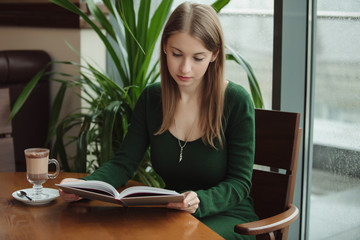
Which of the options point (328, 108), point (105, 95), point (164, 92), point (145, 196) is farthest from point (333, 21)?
point (145, 196)

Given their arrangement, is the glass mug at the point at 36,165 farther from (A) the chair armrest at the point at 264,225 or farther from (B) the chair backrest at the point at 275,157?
(B) the chair backrest at the point at 275,157

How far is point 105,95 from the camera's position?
2371 millimetres

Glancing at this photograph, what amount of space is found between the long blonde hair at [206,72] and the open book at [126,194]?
0.42 meters

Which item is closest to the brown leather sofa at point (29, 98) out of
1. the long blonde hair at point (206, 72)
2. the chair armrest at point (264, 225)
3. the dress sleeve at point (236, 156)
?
the long blonde hair at point (206, 72)

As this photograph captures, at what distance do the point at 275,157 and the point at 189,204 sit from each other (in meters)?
0.53

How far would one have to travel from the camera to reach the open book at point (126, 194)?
124cm

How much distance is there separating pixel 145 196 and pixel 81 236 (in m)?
0.20

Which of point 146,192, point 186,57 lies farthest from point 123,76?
point 146,192

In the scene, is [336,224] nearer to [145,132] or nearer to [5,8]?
[145,132]

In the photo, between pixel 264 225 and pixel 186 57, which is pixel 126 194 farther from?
pixel 186 57

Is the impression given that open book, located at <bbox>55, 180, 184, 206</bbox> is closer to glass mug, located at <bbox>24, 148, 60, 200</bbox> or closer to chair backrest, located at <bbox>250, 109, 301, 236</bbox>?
glass mug, located at <bbox>24, 148, 60, 200</bbox>

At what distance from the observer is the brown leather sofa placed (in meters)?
2.68

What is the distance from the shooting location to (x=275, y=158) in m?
1.74

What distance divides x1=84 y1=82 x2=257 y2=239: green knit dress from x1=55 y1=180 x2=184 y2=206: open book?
248 mm
